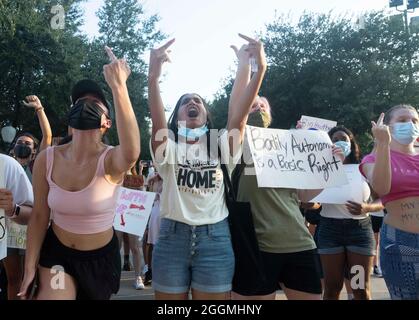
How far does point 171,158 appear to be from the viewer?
306cm

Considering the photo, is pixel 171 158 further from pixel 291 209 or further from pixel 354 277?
pixel 354 277

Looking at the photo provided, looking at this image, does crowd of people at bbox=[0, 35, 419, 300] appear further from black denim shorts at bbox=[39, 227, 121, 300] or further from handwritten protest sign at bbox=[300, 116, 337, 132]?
handwritten protest sign at bbox=[300, 116, 337, 132]

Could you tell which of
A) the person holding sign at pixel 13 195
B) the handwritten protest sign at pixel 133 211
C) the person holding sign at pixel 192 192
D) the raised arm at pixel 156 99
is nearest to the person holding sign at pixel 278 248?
the person holding sign at pixel 192 192

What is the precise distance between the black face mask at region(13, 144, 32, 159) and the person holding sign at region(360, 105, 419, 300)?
376cm

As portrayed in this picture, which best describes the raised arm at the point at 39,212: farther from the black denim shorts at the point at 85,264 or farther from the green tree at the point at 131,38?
the green tree at the point at 131,38

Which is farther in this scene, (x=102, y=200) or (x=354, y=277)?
(x=354, y=277)

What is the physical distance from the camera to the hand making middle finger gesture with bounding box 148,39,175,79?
3.04 metres

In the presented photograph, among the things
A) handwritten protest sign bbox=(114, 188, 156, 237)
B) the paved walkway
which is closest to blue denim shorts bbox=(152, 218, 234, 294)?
handwritten protest sign bbox=(114, 188, 156, 237)

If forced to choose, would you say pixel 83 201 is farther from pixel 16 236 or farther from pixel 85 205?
pixel 16 236

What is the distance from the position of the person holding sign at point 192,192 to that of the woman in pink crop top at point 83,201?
332 millimetres

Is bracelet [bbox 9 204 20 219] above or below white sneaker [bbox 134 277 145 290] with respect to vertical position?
above

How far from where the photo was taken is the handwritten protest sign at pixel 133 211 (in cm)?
577

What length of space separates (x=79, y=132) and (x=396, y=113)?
236 cm
